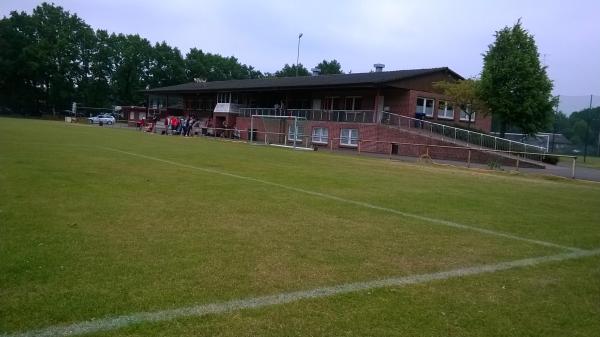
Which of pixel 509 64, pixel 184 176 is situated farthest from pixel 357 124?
pixel 184 176

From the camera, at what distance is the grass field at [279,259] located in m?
3.88

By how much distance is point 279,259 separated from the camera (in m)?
5.53

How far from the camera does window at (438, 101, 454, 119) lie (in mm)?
43562

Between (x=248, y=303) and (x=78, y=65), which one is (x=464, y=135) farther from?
(x=78, y=65)

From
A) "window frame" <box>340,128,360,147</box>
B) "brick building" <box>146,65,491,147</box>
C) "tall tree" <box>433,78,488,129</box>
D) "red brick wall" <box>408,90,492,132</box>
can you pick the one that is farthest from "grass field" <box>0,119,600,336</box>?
"red brick wall" <box>408,90,492,132</box>

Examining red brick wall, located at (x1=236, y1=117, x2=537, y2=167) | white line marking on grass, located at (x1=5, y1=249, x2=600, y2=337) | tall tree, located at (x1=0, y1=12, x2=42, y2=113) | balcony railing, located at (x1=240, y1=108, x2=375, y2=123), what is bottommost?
white line marking on grass, located at (x1=5, y1=249, x2=600, y2=337)

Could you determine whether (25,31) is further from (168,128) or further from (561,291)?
(561,291)

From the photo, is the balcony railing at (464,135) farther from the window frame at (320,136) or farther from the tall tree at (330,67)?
the tall tree at (330,67)

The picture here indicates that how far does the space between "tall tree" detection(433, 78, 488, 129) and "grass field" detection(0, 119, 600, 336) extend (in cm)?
2640

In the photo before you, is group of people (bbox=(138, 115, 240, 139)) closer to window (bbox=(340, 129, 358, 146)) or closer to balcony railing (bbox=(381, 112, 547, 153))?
window (bbox=(340, 129, 358, 146))

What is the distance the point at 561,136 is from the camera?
58.3 meters

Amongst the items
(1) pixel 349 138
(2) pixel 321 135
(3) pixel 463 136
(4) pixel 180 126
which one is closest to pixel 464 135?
(3) pixel 463 136

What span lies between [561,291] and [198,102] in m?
66.0

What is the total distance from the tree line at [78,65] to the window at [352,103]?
5461 centimetres
